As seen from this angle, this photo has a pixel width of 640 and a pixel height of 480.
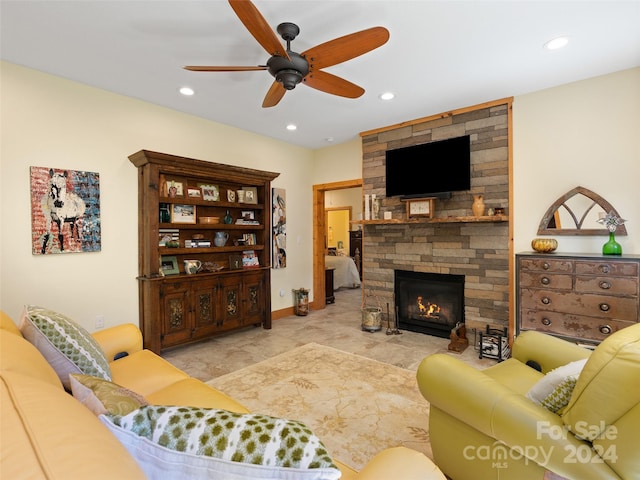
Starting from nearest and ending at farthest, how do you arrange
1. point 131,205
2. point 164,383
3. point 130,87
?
point 164,383 < point 130,87 < point 131,205

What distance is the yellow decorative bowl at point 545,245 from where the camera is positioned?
3160mm

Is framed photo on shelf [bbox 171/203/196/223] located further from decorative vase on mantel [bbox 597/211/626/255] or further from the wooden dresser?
decorative vase on mantel [bbox 597/211/626/255]

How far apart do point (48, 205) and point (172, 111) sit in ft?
5.62

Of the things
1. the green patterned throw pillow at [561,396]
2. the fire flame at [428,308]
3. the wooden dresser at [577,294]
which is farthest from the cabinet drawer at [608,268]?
the green patterned throw pillow at [561,396]

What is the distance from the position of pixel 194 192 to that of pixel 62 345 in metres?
2.80

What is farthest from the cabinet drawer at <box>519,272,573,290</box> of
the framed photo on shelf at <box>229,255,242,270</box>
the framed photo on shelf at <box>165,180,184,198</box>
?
the framed photo on shelf at <box>165,180,184,198</box>

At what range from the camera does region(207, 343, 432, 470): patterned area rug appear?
205 cm

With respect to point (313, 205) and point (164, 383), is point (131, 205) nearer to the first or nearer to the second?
point (164, 383)

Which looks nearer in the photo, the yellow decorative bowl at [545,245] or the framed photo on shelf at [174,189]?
the yellow decorative bowl at [545,245]

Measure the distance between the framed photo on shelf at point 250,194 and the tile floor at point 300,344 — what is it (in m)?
1.85

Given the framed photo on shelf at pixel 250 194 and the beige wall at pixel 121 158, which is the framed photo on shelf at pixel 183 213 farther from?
the framed photo on shelf at pixel 250 194

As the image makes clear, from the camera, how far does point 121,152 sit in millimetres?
3512

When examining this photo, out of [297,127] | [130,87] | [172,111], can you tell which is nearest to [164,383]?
[130,87]

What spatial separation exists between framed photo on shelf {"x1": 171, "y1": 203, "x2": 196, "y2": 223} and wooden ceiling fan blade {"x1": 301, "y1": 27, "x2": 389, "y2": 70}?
249 centimetres
